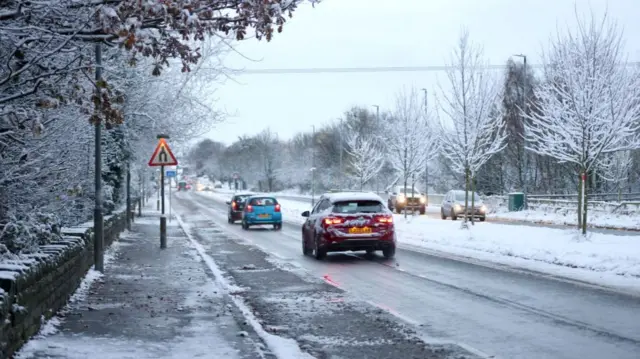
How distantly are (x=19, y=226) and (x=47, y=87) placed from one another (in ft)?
9.23

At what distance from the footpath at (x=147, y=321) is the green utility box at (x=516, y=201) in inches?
1291

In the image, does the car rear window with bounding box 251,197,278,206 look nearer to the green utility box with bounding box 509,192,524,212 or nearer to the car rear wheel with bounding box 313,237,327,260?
the car rear wheel with bounding box 313,237,327,260

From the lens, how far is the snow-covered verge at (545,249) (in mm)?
15086

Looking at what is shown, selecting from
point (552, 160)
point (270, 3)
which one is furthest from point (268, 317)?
point (552, 160)

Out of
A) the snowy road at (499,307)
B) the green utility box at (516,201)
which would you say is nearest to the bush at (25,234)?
the snowy road at (499,307)

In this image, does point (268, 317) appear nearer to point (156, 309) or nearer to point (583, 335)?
point (156, 309)

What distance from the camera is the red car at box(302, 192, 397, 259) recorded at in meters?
18.2

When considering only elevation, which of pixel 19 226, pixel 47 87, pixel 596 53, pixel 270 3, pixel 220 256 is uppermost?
pixel 596 53

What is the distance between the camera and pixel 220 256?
20.0 m

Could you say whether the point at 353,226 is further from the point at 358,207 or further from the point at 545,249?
the point at 545,249

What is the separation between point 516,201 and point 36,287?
132ft

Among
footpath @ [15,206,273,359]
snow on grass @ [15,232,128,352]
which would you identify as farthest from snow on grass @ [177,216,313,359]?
snow on grass @ [15,232,128,352]

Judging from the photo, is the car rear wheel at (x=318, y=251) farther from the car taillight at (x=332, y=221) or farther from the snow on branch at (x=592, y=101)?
the snow on branch at (x=592, y=101)

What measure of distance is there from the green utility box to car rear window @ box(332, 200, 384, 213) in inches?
1130
